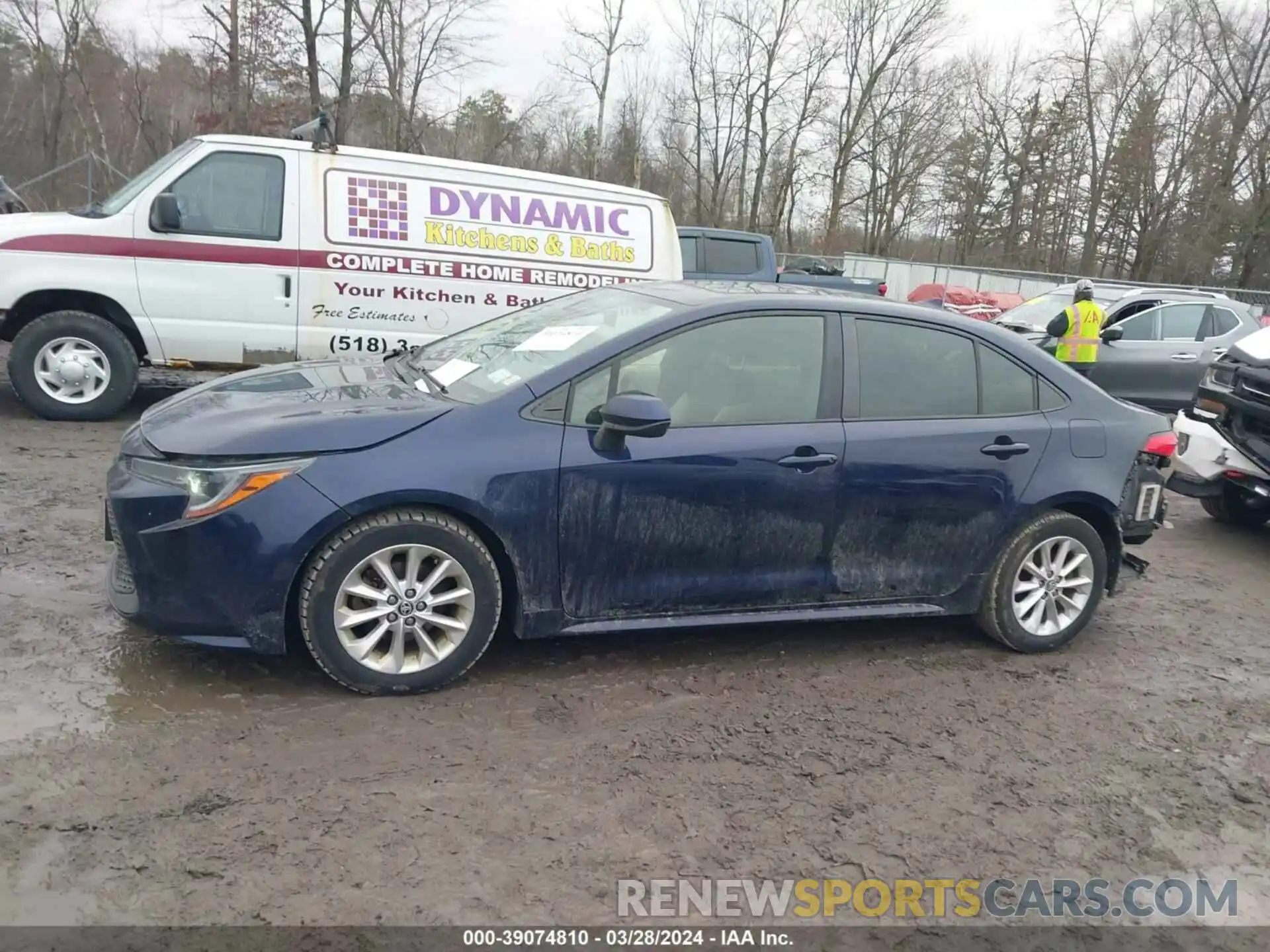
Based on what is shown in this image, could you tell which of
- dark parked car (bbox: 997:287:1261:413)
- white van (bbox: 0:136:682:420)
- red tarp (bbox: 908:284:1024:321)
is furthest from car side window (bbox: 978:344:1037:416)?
red tarp (bbox: 908:284:1024:321)

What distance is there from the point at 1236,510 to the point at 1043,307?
7257mm

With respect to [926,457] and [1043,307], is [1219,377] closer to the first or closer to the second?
[926,457]

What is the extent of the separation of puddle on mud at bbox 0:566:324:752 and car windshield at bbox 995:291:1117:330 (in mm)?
12353

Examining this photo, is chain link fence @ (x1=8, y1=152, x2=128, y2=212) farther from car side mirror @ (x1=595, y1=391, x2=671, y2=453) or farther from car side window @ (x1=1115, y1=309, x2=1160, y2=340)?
car side mirror @ (x1=595, y1=391, x2=671, y2=453)

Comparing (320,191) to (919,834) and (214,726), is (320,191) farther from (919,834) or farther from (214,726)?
(919,834)

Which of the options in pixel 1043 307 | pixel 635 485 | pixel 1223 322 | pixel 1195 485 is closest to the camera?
pixel 635 485

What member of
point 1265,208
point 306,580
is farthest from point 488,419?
point 1265,208

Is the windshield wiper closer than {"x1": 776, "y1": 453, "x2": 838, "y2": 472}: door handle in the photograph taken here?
No

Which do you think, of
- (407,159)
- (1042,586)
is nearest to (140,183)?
(407,159)

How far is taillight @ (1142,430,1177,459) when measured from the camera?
455cm

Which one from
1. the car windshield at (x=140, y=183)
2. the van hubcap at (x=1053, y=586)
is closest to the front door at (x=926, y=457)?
the van hubcap at (x=1053, y=586)

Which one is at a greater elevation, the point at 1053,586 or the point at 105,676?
the point at 1053,586

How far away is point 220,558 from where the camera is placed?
3.29 metres

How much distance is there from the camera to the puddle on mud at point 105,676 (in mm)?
3262
